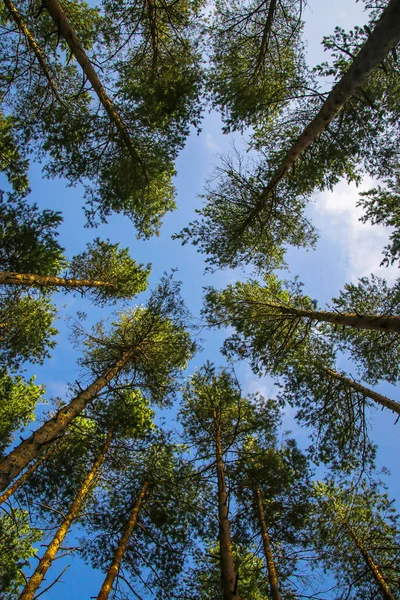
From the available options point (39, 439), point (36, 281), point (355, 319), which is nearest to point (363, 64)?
point (355, 319)

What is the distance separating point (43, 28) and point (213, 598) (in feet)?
46.8

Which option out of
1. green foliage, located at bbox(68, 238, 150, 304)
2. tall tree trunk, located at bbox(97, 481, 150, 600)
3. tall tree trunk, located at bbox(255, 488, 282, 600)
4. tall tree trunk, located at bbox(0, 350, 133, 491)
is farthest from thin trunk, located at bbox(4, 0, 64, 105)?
tall tree trunk, located at bbox(255, 488, 282, 600)

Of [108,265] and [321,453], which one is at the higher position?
[108,265]

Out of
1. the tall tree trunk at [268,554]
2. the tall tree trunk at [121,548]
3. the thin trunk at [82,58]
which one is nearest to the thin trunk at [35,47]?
the thin trunk at [82,58]

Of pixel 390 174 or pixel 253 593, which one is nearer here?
pixel 253 593

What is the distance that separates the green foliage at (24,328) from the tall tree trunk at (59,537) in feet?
13.7

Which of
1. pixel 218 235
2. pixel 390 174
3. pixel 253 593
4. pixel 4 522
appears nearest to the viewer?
pixel 253 593

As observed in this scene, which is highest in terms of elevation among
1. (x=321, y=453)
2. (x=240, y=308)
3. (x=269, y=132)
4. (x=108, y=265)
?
(x=269, y=132)

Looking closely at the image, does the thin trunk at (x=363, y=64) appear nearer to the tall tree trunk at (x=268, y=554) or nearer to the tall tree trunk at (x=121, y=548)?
the tall tree trunk at (x=268, y=554)

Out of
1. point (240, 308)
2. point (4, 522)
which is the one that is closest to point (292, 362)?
point (240, 308)

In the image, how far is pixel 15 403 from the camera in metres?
11.1

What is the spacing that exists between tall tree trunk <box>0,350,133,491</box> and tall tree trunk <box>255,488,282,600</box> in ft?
16.0

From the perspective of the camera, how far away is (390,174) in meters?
8.19

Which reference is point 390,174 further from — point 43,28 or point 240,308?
point 43,28
